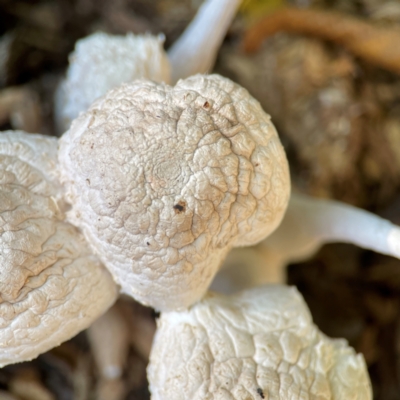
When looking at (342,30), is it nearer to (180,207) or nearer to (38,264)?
(180,207)

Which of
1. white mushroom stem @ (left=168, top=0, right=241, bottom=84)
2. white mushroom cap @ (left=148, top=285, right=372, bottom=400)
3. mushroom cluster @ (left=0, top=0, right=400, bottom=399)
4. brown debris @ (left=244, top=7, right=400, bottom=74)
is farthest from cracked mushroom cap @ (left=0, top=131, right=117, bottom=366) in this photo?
brown debris @ (left=244, top=7, right=400, bottom=74)

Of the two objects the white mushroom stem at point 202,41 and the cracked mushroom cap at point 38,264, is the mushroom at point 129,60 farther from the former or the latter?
the cracked mushroom cap at point 38,264

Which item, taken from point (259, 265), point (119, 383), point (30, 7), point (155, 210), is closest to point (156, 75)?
point (155, 210)

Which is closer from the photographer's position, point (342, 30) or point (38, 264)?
point (38, 264)

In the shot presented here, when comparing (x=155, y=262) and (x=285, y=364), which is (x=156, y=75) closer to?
(x=155, y=262)

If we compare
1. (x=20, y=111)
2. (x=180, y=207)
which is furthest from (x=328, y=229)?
(x=20, y=111)

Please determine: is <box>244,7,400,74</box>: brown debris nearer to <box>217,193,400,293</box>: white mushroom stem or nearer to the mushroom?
the mushroom

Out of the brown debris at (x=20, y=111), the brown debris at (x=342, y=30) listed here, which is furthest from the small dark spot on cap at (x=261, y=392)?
the brown debris at (x=342, y=30)
